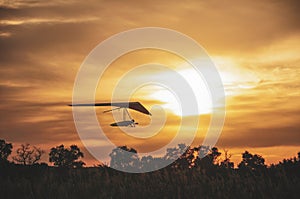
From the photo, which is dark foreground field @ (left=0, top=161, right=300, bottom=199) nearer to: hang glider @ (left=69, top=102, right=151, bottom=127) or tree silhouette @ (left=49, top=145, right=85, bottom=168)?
hang glider @ (left=69, top=102, right=151, bottom=127)

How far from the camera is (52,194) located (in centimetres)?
2219

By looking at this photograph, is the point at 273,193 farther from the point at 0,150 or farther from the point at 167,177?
the point at 0,150

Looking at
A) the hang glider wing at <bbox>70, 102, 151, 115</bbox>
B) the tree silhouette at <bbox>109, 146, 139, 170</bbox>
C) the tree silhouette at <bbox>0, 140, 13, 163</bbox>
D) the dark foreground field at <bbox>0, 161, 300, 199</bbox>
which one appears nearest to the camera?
the dark foreground field at <bbox>0, 161, 300, 199</bbox>

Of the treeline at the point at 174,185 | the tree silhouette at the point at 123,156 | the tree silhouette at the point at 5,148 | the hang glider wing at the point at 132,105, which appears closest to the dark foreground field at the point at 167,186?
the treeline at the point at 174,185

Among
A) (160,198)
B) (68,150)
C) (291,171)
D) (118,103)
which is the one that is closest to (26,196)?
(160,198)

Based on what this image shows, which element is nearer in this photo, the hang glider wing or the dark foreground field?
the dark foreground field

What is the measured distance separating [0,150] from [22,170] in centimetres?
6502

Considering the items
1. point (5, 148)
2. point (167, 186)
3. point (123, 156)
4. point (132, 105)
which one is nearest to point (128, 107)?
point (132, 105)

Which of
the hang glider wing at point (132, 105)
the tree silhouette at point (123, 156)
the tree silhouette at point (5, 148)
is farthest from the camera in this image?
the tree silhouette at point (5, 148)

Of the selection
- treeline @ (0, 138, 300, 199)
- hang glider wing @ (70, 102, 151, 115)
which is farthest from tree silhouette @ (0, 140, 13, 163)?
treeline @ (0, 138, 300, 199)

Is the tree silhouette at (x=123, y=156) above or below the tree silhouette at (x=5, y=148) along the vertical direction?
below

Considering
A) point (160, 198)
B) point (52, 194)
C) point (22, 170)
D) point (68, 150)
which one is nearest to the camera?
point (160, 198)

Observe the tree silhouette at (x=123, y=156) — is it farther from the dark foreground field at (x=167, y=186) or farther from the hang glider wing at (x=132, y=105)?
the dark foreground field at (x=167, y=186)

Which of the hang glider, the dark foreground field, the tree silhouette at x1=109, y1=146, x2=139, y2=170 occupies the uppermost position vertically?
the tree silhouette at x1=109, y1=146, x2=139, y2=170
